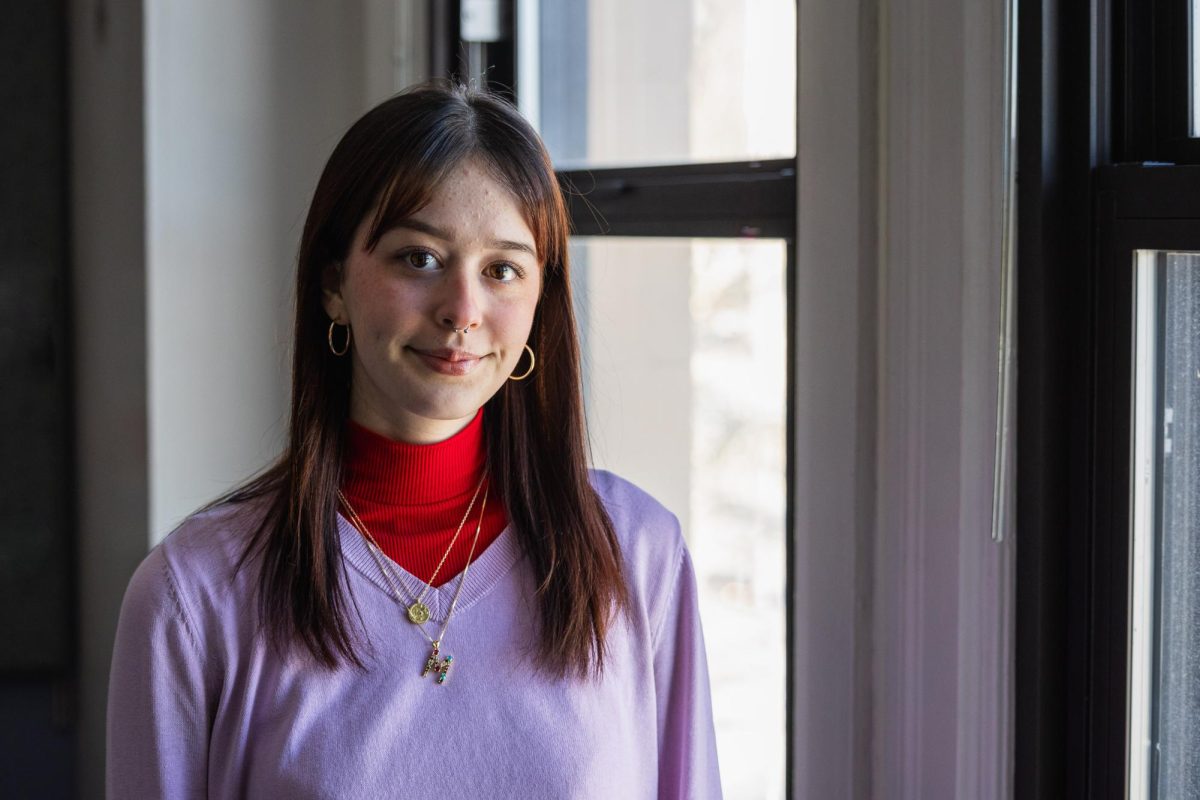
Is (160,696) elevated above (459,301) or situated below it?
below

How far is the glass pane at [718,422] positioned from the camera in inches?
65.3

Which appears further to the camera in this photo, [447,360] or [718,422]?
[718,422]

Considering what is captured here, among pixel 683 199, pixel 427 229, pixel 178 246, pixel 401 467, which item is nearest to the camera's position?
pixel 427 229

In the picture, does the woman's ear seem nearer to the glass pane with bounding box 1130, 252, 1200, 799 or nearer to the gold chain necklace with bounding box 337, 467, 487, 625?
the gold chain necklace with bounding box 337, 467, 487, 625

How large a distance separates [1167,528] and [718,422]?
2.03ft

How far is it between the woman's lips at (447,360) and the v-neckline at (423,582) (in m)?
0.19

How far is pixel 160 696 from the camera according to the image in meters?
1.19

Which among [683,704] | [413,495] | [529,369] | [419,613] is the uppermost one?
[529,369]

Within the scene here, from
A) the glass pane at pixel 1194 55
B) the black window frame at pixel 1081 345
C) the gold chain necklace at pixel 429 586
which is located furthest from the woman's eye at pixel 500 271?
the glass pane at pixel 1194 55

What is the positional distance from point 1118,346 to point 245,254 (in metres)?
1.24

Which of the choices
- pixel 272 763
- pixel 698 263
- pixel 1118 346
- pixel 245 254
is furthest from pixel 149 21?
pixel 1118 346

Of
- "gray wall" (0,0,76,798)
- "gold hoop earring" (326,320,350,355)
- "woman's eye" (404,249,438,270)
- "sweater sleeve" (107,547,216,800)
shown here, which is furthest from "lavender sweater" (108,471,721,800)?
"gray wall" (0,0,76,798)

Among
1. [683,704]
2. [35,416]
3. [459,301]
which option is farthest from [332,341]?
[35,416]

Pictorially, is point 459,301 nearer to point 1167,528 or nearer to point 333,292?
point 333,292
